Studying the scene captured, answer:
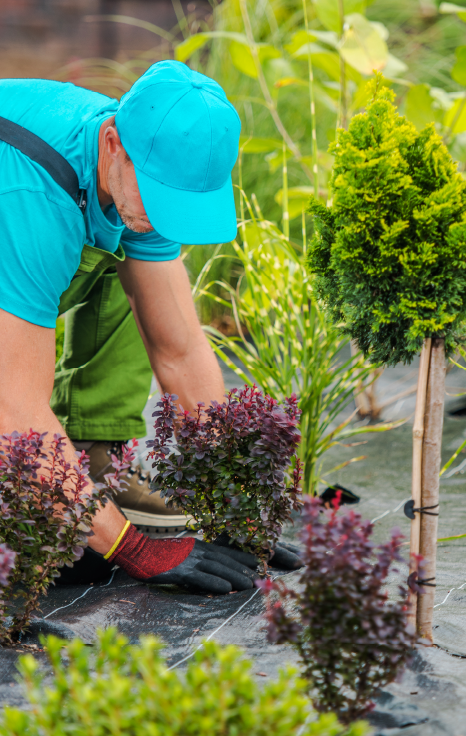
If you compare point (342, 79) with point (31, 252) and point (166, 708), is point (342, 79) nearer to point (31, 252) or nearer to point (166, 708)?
point (31, 252)

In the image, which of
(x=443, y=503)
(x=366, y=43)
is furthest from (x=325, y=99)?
(x=443, y=503)

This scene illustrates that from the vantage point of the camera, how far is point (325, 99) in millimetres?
3191

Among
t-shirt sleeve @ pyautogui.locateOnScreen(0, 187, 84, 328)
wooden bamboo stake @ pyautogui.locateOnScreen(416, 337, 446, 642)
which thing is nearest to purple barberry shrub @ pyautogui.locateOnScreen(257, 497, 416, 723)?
wooden bamboo stake @ pyautogui.locateOnScreen(416, 337, 446, 642)

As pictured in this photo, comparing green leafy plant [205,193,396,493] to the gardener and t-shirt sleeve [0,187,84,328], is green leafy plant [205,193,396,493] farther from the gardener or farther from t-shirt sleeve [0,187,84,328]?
t-shirt sleeve [0,187,84,328]

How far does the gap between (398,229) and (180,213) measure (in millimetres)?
581

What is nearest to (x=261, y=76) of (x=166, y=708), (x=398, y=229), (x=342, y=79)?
(x=342, y=79)

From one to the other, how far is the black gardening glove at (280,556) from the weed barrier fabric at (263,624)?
0.05 m

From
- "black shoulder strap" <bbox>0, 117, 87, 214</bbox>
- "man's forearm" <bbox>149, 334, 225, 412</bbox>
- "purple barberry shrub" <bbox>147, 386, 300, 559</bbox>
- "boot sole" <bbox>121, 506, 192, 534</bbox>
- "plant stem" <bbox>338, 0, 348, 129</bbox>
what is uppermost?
"plant stem" <bbox>338, 0, 348, 129</bbox>

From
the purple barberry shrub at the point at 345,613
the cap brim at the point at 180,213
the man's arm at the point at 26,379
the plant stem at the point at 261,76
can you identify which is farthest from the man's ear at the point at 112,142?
the plant stem at the point at 261,76

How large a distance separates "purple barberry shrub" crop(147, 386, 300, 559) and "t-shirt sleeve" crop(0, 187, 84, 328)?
427 millimetres

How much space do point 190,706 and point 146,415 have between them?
8.75 feet

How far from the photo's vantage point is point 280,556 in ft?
6.41

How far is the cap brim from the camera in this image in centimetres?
161

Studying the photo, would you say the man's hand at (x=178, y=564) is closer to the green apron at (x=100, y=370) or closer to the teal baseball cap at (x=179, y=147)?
the green apron at (x=100, y=370)
